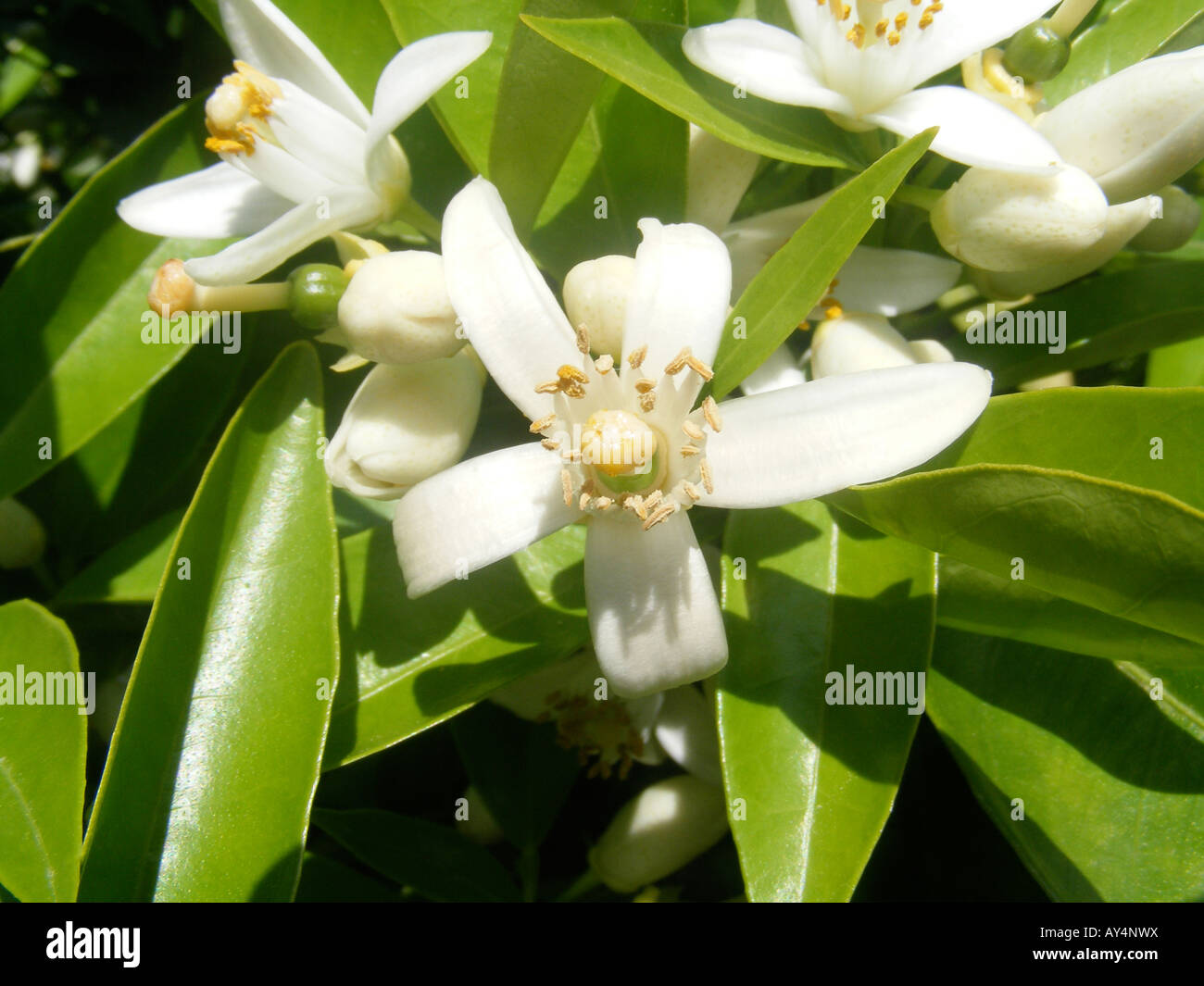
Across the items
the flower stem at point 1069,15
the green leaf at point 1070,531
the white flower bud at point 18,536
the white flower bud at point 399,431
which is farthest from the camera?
the white flower bud at point 18,536

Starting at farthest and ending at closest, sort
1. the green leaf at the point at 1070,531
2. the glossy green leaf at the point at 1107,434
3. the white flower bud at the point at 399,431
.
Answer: the white flower bud at the point at 399,431 < the glossy green leaf at the point at 1107,434 < the green leaf at the point at 1070,531

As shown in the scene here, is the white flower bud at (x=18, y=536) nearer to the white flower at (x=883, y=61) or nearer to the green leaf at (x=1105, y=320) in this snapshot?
the white flower at (x=883, y=61)

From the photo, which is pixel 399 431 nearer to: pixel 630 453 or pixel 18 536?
pixel 630 453

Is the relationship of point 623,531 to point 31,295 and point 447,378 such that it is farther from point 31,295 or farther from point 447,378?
point 31,295

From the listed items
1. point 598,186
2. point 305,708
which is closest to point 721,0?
point 598,186

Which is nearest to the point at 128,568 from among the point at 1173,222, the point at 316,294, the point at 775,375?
the point at 316,294

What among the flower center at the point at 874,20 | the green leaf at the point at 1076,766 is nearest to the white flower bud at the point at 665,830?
the green leaf at the point at 1076,766

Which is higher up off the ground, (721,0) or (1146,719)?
(721,0)
